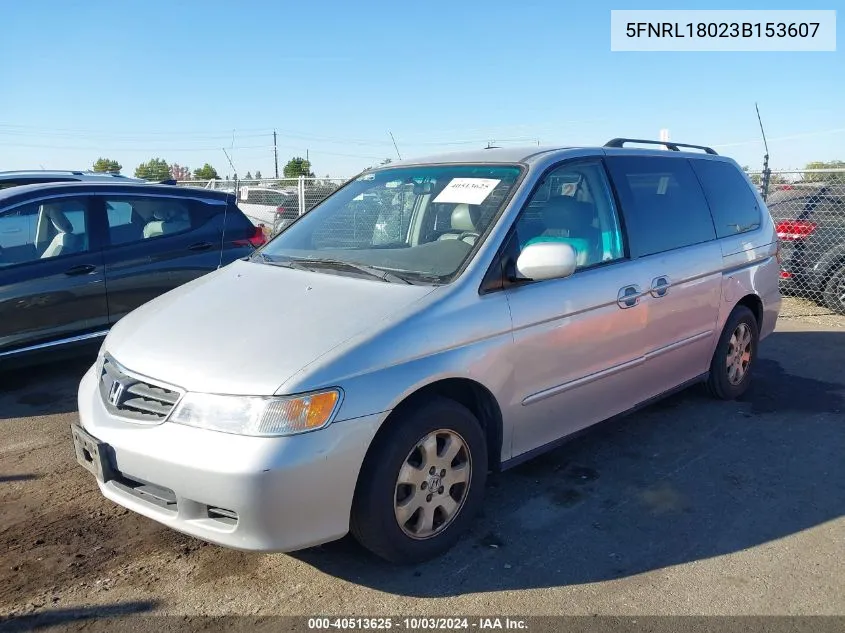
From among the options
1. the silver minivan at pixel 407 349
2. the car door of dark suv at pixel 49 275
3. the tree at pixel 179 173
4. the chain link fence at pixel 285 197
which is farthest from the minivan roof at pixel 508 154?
the tree at pixel 179 173

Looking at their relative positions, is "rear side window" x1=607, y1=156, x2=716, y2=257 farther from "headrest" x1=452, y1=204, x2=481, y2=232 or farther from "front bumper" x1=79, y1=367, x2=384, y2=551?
"front bumper" x1=79, y1=367, x2=384, y2=551

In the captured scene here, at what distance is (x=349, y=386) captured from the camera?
2.63 m

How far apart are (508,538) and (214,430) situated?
4.88 ft

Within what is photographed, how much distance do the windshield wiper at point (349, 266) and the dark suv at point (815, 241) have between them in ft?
24.3

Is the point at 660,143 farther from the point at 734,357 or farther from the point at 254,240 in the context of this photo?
the point at 254,240

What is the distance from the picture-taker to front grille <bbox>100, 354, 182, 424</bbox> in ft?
8.91

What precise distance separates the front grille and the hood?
4 centimetres

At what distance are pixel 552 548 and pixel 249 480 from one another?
1464 mm

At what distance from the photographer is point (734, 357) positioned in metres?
5.14

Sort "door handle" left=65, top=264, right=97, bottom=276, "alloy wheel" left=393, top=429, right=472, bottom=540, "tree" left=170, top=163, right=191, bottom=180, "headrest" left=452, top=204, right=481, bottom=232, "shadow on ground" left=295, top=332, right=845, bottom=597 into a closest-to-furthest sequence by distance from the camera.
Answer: "alloy wheel" left=393, top=429, right=472, bottom=540 → "shadow on ground" left=295, top=332, right=845, bottom=597 → "headrest" left=452, top=204, right=481, bottom=232 → "door handle" left=65, top=264, right=97, bottom=276 → "tree" left=170, top=163, right=191, bottom=180

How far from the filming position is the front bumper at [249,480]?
2492mm

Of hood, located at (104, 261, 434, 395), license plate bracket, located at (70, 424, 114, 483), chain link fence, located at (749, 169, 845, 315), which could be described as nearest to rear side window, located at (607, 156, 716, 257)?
hood, located at (104, 261, 434, 395)

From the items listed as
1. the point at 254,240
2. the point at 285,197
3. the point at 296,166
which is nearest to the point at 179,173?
the point at 296,166

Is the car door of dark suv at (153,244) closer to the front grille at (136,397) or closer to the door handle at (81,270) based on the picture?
the door handle at (81,270)
